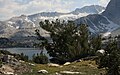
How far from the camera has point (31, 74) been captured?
44.6m

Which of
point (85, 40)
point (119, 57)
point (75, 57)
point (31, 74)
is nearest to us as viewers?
point (119, 57)

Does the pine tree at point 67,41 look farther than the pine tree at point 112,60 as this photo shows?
Yes

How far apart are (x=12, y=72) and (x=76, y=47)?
179 feet

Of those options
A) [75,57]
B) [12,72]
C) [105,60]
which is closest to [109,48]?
[105,60]

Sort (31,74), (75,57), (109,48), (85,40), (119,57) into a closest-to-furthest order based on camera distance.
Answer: (119,57), (109,48), (31,74), (75,57), (85,40)

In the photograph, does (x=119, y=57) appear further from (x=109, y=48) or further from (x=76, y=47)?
(x=76, y=47)

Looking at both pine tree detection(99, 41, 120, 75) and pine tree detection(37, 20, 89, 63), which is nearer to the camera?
pine tree detection(99, 41, 120, 75)

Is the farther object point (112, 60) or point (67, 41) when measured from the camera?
point (67, 41)

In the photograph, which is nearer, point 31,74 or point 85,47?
point 31,74

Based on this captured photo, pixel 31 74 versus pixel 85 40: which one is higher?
pixel 31 74

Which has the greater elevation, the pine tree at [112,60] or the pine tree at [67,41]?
the pine tree at [112,60]

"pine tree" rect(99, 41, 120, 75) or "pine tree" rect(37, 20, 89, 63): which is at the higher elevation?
"pine tree" rect(99, 41, 120, 75)

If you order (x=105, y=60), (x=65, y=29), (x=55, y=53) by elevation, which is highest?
(x=105, y=60)

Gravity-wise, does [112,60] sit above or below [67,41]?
above
